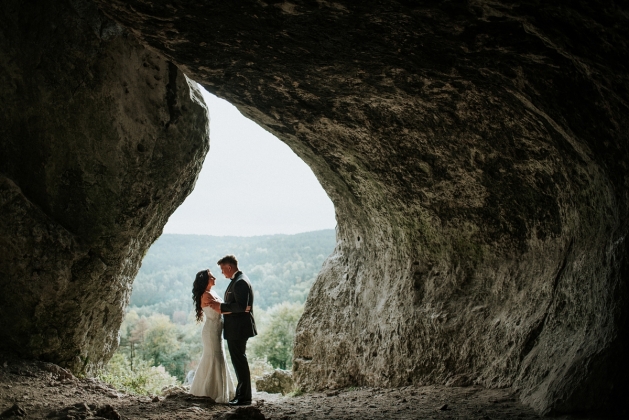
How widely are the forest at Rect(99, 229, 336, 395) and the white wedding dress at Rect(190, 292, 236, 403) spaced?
25967 millimetres

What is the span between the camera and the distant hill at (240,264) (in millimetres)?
52906

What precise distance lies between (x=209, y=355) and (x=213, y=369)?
0.19 m

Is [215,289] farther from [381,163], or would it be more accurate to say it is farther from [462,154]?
[462,154]

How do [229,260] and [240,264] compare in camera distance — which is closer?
[229,260]

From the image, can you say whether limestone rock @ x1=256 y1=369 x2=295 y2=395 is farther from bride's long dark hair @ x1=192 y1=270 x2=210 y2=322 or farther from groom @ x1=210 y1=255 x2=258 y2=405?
bride's long dark hair @ x1=192 y1=270 x2=210 y2=322

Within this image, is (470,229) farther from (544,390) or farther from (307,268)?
(307,268)

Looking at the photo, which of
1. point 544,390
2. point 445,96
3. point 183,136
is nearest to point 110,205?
point 183,136

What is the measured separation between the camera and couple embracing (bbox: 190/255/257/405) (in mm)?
5965

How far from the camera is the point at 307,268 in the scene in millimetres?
57125

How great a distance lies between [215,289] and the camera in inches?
2276

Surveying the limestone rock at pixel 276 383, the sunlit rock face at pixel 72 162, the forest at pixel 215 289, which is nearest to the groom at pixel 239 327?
the sunlit rock face at pixel 72 162

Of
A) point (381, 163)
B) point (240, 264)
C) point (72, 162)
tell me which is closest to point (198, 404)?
point (72, 162)

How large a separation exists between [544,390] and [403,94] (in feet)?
9.84

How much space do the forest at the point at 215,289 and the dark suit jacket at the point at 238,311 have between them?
2634 cm
